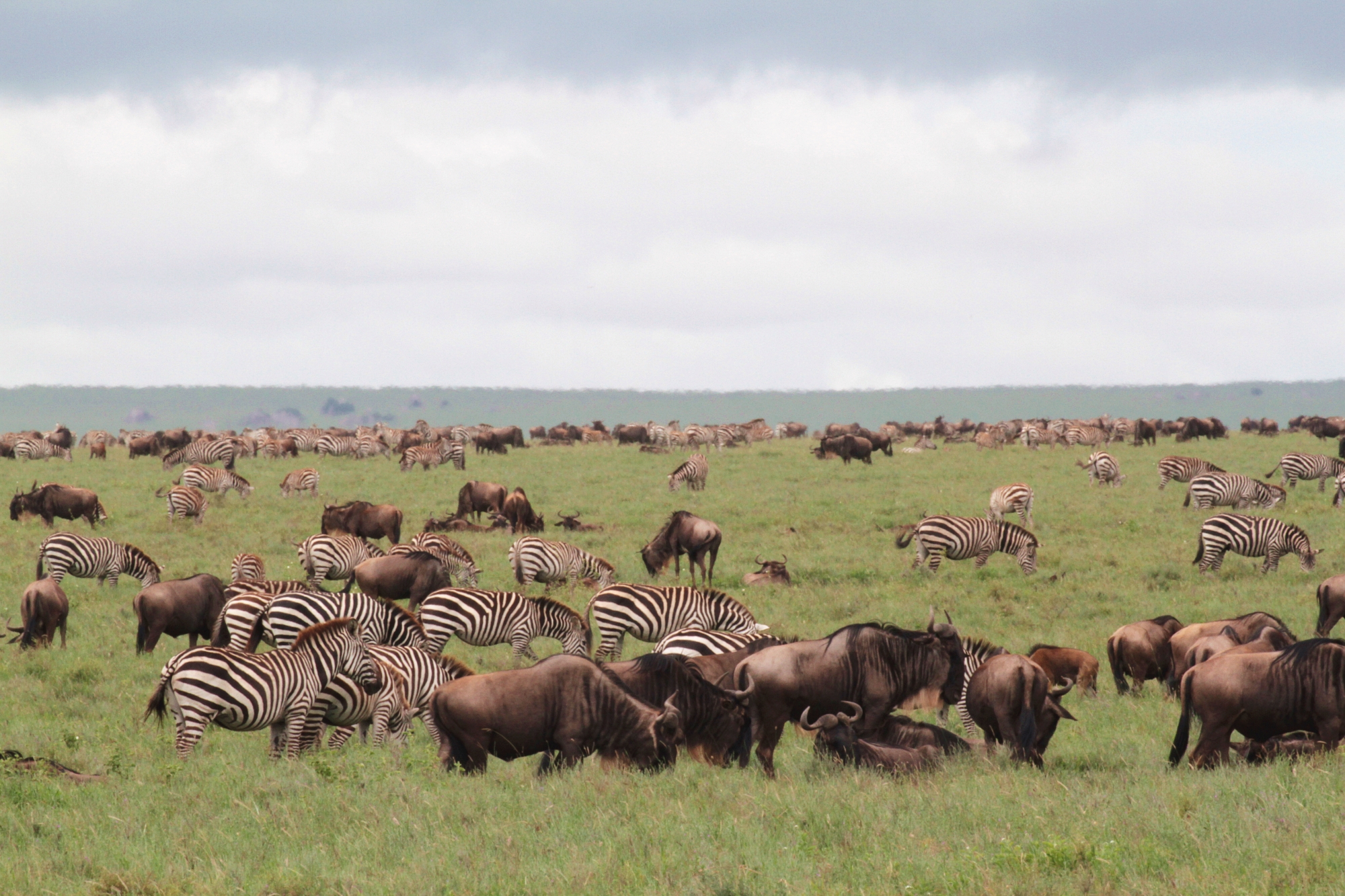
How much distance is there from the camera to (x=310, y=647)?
474 inches

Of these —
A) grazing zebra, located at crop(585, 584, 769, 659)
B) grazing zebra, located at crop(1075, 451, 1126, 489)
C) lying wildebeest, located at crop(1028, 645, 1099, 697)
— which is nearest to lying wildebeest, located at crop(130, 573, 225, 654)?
grazing zebra, located at crop(585, 584, 769, 659)

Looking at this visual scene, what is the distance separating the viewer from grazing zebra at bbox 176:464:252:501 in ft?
121

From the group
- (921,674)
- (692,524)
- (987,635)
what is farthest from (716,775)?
(692,524)

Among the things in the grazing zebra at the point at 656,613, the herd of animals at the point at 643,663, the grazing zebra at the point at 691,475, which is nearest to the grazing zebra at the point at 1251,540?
the herd of animals at the point at 643,663

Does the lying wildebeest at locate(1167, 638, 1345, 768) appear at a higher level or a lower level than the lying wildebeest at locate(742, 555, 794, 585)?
higher

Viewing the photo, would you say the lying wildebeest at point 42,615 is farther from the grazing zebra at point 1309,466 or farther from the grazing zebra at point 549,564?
the grazing zebra at point 1309,466

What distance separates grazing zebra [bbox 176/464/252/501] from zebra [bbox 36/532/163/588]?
45.6ft

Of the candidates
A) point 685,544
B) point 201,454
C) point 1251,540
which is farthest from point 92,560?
point 201,454

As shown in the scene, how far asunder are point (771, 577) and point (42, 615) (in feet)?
43.6

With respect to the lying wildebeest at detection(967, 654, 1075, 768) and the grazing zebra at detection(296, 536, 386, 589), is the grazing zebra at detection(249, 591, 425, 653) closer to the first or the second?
the grazing zebra at detection(296, 536, 386, 589)

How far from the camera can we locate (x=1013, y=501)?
31.1 metres

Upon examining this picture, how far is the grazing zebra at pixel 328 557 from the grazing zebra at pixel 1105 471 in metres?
26.1

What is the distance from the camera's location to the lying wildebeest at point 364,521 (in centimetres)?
2770

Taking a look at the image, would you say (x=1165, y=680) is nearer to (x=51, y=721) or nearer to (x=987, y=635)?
(x=987, y=635)
